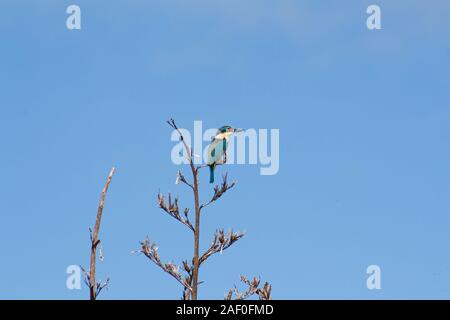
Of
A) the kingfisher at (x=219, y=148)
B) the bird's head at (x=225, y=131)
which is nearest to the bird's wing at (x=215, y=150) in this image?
the kingfisher at (x=219, y=148)

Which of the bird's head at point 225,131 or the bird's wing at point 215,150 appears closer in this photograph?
the bird's wing at point 215,150

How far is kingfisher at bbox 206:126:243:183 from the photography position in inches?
470

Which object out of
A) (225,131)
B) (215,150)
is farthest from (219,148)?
(225,131)

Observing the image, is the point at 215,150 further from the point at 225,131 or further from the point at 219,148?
the point at 225,131

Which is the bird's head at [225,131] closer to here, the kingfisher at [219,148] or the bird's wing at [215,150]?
the kingfisher at [219,148]

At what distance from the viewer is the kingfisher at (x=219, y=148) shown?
1195 cm

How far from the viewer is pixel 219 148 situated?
40.1 feet

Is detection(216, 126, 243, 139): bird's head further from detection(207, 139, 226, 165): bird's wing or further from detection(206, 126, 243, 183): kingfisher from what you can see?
detection(207, 139, 226, 165): bird's wing

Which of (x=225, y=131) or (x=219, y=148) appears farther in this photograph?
(x=225, y=131)

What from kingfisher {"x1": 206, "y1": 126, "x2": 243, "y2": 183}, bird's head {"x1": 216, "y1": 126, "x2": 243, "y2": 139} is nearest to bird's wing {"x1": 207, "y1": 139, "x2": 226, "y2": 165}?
kingfisher {"x1": 206, "y1": 126, "x2": 243, "y2": 183}
